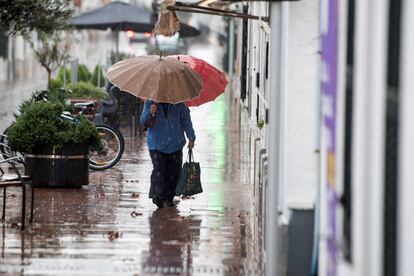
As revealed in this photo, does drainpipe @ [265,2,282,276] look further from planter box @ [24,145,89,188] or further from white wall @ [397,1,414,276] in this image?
planter box @ [24,145,89,188]

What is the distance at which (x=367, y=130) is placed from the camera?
186 inches

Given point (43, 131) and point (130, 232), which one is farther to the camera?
point (43, 131)

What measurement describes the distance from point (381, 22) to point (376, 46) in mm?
121

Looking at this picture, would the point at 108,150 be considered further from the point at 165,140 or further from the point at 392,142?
the point at 392,142

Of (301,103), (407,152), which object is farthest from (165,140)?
(407,152)

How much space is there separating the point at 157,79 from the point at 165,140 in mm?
701

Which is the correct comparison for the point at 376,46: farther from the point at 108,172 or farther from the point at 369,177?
the point at 108,172

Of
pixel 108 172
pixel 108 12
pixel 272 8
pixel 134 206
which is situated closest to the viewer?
pixel 272 8

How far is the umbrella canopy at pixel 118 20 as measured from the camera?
27.4 m

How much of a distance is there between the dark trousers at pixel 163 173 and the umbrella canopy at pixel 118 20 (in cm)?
1513

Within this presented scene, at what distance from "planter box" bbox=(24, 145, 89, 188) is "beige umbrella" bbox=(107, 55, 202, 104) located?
1.64 m

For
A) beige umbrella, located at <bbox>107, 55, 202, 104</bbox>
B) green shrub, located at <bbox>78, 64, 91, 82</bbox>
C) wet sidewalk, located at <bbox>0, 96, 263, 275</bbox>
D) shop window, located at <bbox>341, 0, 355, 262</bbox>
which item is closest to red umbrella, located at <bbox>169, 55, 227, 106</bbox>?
beige umbrella, located at <bbox>107, 55, 202, 104</bbox>

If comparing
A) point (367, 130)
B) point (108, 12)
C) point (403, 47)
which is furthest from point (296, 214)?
point (108, 12)

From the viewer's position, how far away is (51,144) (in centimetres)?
1359
